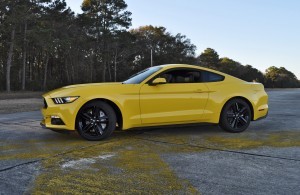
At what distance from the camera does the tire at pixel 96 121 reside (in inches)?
241

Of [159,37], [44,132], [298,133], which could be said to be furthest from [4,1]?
[159,37]

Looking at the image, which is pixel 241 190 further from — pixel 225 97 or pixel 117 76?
pixel 117 76

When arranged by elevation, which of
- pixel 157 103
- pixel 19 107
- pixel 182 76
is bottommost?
pixel 19 107

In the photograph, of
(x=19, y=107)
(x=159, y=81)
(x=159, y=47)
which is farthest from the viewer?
(x=159, y=47)

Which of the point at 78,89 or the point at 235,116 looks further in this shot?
the point at 235,116

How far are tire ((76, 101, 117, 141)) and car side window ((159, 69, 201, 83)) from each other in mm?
1338

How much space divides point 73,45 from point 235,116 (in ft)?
144

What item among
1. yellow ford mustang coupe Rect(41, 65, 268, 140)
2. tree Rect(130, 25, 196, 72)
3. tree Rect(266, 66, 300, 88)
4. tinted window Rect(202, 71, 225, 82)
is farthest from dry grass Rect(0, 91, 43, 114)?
tree Rect(266, 66, 300, 88)

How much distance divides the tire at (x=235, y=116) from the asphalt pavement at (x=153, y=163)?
19cm

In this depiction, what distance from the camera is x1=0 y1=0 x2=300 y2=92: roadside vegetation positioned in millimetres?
36750

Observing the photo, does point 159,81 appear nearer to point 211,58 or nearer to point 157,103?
point 157,103

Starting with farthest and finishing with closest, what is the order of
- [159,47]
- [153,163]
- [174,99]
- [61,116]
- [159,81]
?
[159,47]
[174,99]
[159,81]
[61,116]
[153,163]

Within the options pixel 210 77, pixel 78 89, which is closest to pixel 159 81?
pixel 210 77

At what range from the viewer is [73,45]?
159ft
